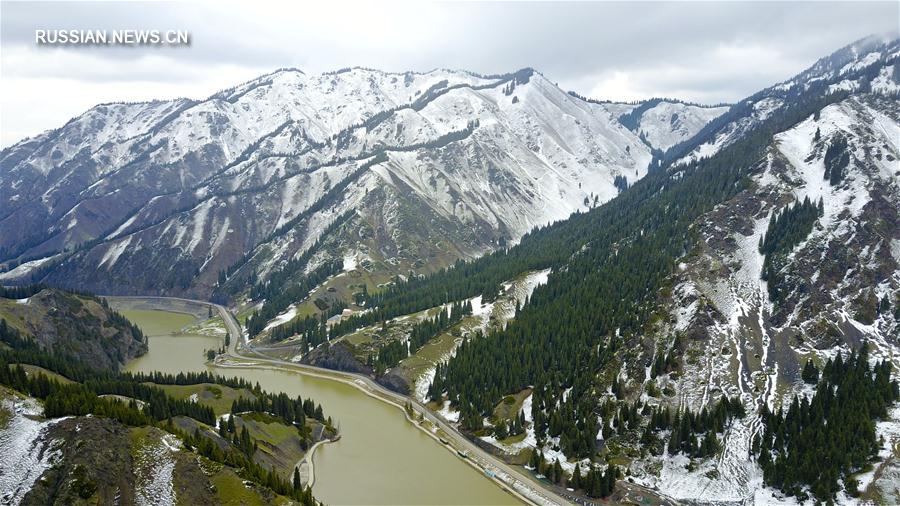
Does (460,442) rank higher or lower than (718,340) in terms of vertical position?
lower

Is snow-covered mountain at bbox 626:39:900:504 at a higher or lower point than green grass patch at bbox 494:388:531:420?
higher

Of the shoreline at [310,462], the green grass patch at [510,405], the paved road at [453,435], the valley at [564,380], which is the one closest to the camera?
the valley at [564,380]

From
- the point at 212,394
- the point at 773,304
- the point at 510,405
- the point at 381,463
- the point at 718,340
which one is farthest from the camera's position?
the point at 773,304

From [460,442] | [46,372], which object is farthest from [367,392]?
[46,372]

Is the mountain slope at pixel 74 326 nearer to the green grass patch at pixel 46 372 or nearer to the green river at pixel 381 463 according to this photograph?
the green grass patch at pixel 46 372

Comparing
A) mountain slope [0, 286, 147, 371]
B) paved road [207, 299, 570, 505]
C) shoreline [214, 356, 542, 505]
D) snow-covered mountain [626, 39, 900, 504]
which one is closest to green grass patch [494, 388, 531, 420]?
paved road [207, 299, 570, 505]

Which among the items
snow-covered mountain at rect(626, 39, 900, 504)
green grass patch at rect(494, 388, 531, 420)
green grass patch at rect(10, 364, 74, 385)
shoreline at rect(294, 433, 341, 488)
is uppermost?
snow-covered mountain at rect(626, 39, 900, 504)

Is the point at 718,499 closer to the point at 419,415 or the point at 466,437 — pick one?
the point at 466,437

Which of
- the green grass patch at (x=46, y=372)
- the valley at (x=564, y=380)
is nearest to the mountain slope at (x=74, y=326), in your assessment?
the valley at (x=564, y=380)

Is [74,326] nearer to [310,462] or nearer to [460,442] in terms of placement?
[310,462]

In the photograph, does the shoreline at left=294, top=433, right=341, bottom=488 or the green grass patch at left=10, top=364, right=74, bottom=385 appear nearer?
the shoreline at left=294, top=433, right=341, bottom=488

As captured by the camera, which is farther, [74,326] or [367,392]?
[74,326]

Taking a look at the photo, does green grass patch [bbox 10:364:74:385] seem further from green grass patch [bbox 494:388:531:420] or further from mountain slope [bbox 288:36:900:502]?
green grass patch [bbox 494:388:531:420]

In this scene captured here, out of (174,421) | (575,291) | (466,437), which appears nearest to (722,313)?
(575,291)
